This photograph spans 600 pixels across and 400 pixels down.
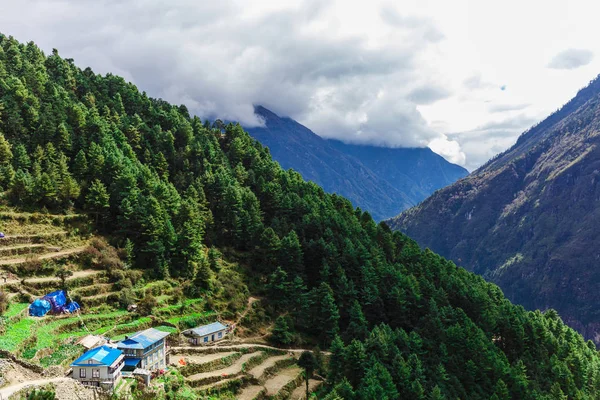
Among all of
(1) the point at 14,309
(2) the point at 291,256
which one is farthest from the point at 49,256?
(2) the point at 291,256

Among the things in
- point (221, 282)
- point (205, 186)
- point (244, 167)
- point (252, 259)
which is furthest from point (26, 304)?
point (244, 167)

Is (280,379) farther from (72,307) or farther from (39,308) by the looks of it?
(39,308)

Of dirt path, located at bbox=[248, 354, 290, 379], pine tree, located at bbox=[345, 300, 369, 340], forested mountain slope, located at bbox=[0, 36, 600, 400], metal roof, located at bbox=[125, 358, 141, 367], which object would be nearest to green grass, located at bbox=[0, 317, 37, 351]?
metal roof, located at bbox=[125, 358, 141, 367]

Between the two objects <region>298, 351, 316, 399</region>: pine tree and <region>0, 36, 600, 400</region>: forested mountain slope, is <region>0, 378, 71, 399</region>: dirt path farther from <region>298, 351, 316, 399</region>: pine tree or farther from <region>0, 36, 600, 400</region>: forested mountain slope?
<region>0, 36, 600, 400</region>: forested mountain slope

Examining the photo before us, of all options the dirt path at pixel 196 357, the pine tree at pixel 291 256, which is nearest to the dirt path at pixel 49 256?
the dirt path at pixel 196 357

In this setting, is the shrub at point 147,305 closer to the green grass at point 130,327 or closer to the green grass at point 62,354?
the green grass at point 130,327

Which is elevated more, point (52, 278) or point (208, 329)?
point (52, 278)

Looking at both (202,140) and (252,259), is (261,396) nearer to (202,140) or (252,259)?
(252,259)
